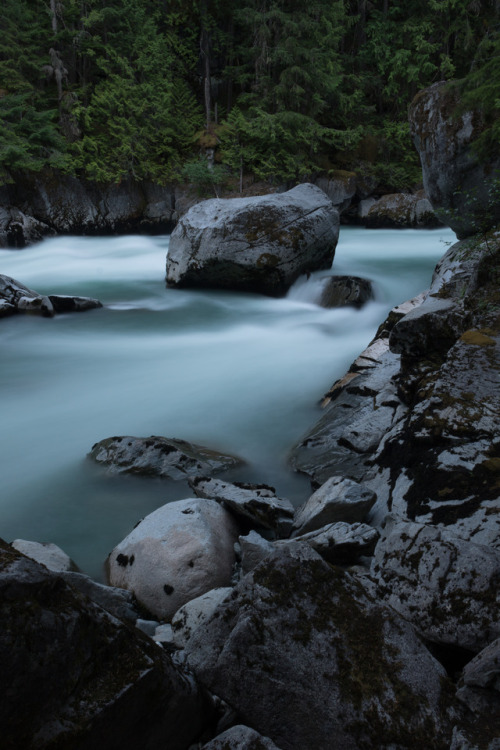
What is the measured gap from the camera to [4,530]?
437 centimetres

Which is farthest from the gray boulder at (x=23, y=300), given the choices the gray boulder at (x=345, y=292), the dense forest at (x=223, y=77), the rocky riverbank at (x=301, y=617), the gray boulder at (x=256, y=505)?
the dense forest at (x=223, y=77)

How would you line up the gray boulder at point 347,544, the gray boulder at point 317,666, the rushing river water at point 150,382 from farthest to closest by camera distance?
the rushing river water at point 150,382
the gray boulder at point 347,544
the gray boulder at point 317,666

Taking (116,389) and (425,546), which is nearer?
(425,546)

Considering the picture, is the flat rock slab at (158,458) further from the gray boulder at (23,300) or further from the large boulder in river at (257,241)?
the large boulder in river at (257,241)

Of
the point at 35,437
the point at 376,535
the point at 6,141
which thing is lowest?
the point at 35,437

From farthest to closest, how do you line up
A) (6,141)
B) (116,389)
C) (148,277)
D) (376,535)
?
(6,141) < (148,277) < (116,389) < (376,535)

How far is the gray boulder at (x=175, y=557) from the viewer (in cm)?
319

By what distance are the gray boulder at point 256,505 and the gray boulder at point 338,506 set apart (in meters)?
0.14

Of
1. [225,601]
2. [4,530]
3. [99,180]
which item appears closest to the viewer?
[225,601]

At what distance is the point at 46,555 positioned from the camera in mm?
3473

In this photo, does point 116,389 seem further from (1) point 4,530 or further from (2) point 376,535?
(2) point 376,535

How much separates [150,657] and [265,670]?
17.0 inches

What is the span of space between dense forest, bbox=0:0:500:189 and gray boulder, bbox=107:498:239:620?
63.1 feet

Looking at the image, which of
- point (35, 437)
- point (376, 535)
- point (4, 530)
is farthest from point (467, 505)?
point (35, 437)
